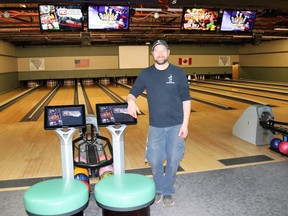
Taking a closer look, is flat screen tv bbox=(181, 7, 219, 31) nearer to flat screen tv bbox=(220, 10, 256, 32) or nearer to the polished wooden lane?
flat screen tv bbox=(220, 10, 256, 32)

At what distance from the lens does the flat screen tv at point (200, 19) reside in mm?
5855

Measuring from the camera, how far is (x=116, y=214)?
6.00 ft

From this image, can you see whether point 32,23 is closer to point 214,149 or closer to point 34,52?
point 214,149

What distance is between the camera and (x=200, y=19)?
6.00 metres

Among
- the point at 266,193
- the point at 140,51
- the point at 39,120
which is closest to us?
the point at 266,193

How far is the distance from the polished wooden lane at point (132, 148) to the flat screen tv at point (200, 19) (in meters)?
1.83

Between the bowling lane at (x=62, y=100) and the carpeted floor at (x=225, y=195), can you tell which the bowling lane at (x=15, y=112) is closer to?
the bowling lane at (x=62, y=100)

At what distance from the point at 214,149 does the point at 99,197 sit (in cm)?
253

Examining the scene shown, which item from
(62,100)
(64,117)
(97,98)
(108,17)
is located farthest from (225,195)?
(62,100)

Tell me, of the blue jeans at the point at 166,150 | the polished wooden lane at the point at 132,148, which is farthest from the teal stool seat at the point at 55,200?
the polished wooden lane at the point at 132,148

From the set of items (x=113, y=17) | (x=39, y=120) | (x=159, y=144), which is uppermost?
(x=113, y=17)

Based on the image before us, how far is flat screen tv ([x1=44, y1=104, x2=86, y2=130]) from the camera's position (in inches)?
92.6

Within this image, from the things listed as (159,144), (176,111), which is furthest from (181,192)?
(176,111)

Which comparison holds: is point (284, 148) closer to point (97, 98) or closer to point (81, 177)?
point (81, 177)
